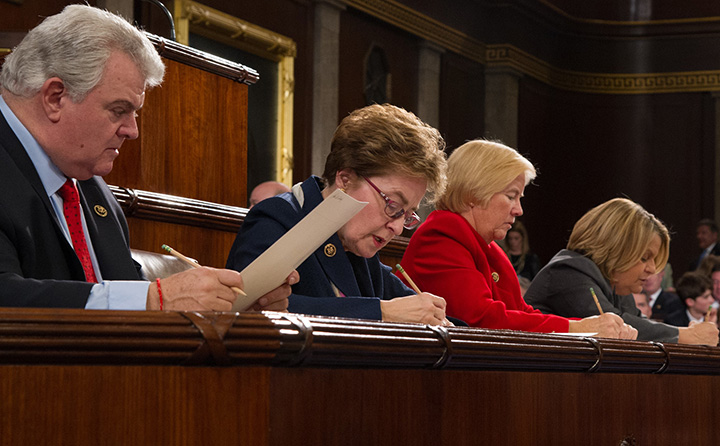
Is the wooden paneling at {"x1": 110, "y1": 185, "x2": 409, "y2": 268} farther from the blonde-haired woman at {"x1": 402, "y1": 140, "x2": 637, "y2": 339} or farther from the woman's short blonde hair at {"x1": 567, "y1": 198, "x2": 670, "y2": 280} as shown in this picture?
the woman's short blonde hair at {"x1": 567, "y1": 198, "x2": 670, "y2": 280}

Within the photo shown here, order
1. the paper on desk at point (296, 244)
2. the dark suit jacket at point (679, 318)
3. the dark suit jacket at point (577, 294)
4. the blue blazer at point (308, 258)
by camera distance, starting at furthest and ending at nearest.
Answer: the dark suit jacket at point (679, 318)
the dark suit jacket at point (577, 294)
the blue blazer at point (308, 258)
the paper on desk at point (296, 244)

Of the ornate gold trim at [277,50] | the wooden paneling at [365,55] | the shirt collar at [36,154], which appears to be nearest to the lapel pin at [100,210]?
the shirt collar at [36,154]

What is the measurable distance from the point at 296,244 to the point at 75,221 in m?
0.60

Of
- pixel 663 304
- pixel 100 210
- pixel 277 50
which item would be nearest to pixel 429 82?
pixel 277 50

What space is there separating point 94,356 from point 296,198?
4.78ft

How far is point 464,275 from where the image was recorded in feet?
10.1

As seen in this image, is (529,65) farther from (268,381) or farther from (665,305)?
(268,381)

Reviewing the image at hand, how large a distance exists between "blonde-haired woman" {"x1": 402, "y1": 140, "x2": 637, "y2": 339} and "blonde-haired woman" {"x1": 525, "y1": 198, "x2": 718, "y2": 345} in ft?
1.02

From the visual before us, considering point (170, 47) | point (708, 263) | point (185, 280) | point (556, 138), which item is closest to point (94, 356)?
point (185, 280)

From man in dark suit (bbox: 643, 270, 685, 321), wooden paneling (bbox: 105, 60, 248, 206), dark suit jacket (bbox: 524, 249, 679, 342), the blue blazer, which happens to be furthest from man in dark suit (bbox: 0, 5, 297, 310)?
man in dark suit (bbox: 643, 270, 685, 321)

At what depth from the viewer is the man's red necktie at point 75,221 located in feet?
6.64

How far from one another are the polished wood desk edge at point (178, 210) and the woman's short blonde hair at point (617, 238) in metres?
1.40

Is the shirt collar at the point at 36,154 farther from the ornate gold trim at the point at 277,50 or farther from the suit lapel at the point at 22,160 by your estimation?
the ornate gold trim at the point at 277,50

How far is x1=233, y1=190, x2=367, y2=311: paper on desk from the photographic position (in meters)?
1.68
